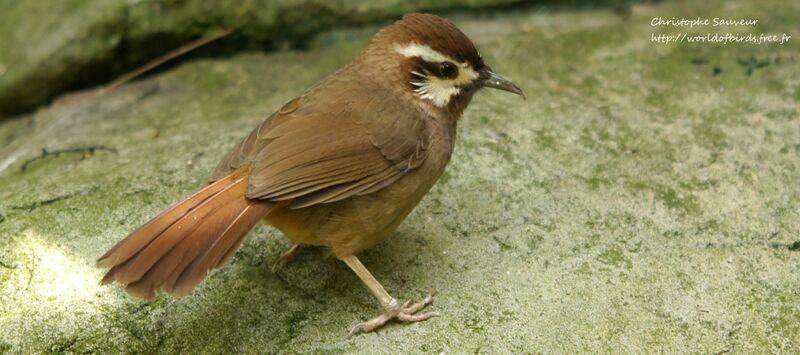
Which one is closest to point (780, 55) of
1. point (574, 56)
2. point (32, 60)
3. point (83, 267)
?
point (574, 56)

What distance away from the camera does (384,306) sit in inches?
135

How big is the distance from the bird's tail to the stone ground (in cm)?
44

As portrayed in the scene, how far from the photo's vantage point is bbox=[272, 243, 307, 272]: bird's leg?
12.1 ft

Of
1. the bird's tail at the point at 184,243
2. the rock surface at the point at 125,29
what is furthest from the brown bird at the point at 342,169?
the rock surface at the point at 125,29

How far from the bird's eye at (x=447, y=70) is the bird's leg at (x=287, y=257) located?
100cm

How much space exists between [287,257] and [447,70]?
1101mm

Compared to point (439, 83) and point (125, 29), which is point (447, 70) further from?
point (125, 29)

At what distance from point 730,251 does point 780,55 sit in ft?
6.31

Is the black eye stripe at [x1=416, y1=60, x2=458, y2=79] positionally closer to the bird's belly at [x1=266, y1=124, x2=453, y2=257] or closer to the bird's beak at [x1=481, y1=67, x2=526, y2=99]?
the bird's beak at [x1=481, y1=67, x2=526, y2=99]

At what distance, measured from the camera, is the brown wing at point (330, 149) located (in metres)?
3.28

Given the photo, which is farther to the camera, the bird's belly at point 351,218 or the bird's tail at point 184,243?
the bird's belly at point 351,218

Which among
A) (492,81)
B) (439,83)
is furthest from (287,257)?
(492,81)

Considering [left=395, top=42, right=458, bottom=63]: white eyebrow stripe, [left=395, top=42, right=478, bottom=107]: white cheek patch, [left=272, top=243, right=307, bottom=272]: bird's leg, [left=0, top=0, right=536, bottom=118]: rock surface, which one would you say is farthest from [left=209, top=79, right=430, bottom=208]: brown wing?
[left=0, top=0, right=536, bottom=118]: rock surface

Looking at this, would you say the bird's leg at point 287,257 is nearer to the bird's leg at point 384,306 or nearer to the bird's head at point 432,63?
the bird's leg at point 384,306
